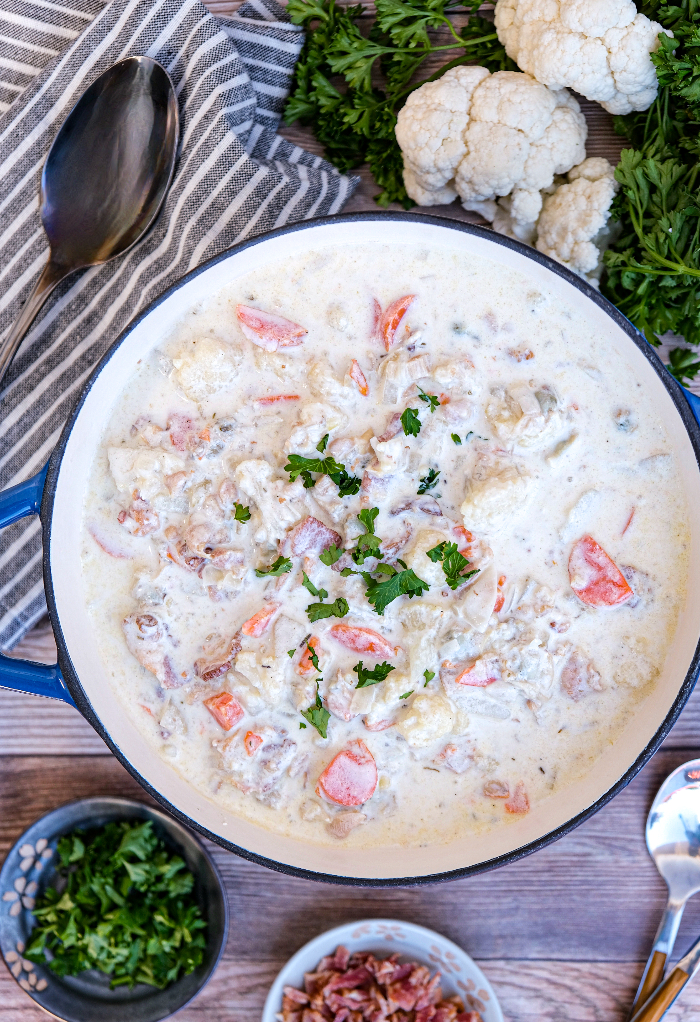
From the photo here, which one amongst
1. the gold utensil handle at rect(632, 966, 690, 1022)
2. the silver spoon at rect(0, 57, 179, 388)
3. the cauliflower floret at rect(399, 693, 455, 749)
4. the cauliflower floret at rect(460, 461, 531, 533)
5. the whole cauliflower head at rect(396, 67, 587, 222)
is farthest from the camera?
the gold utensil handle at rect(632, 966, 690, 1022)

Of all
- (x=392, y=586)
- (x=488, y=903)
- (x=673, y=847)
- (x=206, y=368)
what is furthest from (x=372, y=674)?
(x=673, y=847)

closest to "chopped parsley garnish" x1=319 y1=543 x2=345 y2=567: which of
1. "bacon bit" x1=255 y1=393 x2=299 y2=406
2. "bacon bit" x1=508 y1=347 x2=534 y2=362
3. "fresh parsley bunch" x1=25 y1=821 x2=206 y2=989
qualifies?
"bacon bit" x1=255 y1=393 x2=299 y2=406

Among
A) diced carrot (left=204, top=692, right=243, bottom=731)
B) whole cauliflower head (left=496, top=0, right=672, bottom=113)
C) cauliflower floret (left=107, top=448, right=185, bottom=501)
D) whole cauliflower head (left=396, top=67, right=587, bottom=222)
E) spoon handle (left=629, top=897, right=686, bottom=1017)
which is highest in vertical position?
whole cauliflower head (left=496, top=0, right=672, bottom=113)

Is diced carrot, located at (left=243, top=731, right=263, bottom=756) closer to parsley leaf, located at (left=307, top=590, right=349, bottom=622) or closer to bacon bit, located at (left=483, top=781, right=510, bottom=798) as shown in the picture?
parsley leaf, located at (left=307, top=590, right=349, bottom=622)

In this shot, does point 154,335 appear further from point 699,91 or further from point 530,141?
point 699,91

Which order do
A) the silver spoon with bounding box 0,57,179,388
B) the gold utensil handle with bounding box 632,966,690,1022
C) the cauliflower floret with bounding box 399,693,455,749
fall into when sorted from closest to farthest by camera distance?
1. the cauliflower floret with bounding box 399,693,455,749
2. the silver spoon with bounding box 0,57,179,388
3. the gold utensil handle with bounding box 632,966,690,1022

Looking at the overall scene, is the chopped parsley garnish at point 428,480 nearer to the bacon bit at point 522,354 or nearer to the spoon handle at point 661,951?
the bacon bit at point 522,354

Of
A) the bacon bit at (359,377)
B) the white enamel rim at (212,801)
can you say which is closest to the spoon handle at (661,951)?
the white enamel rim at (212,801)

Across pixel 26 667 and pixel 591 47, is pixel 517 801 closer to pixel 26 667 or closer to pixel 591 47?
pixel 26 667

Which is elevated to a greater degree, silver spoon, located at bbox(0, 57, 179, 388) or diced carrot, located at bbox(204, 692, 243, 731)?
silver spoon, located at bbox(0, 57, 179, 388)
